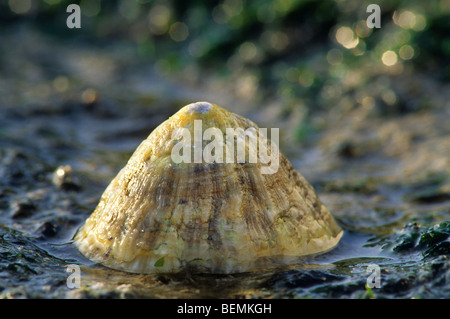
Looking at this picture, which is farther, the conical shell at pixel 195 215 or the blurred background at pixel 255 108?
the blurred background at pixel 255 108

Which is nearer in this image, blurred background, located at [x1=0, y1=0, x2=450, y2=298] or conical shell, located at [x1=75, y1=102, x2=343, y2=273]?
conical shell, located at [x1=75, y1=102, x2=343, y2=273]

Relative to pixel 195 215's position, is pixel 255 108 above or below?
above

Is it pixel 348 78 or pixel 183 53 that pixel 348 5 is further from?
pixel 183 53

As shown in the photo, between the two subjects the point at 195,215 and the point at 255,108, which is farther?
the point at 255,108
